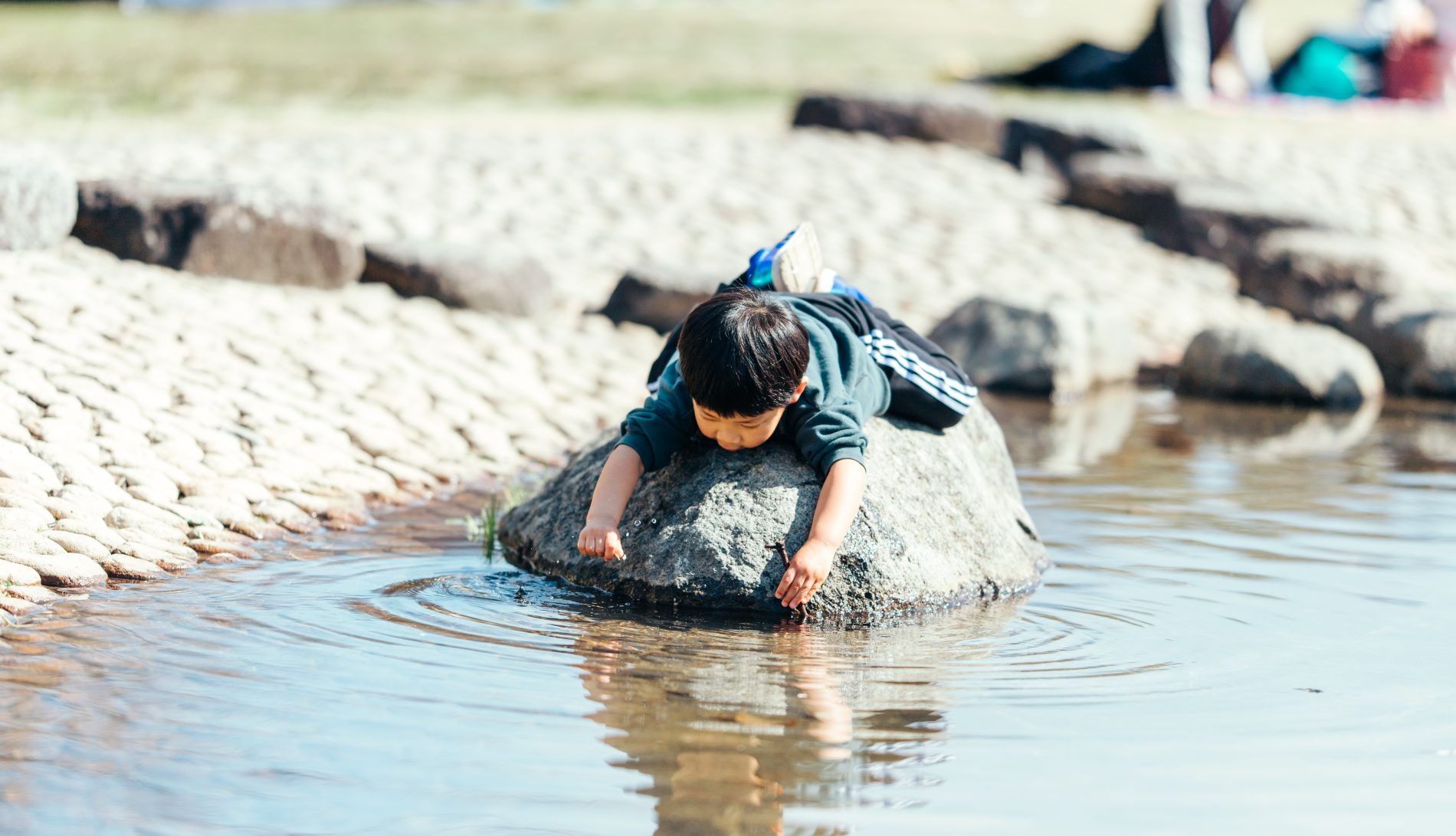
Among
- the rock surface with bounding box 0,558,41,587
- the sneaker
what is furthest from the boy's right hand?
the rock surface with bounding box 0,558,41,587

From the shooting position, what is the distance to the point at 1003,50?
2247cm

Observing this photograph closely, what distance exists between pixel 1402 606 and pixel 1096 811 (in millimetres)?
2134

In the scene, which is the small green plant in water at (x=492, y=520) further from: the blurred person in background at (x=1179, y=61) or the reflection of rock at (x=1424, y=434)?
the blurred person in background at (x=1179, y=61)

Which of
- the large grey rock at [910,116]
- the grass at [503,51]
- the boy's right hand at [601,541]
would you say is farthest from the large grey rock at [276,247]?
the grass at [503,51]

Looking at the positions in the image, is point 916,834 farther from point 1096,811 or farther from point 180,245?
point 180,245

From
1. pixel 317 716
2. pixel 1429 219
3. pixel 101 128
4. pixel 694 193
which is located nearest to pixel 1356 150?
pixel 1429 219

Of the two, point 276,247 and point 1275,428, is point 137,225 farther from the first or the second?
point 1275,428

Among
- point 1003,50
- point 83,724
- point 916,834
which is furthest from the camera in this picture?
point 1003,50

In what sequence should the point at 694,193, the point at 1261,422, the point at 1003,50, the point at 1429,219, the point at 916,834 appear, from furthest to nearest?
1. the point at 1003,50
2. the point at 1429,219
3. the point at 694,193
4. the point at 1261,422
5. the point at 916,834

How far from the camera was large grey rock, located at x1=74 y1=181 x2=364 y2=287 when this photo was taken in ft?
24.7

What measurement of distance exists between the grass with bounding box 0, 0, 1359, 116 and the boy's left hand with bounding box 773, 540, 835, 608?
38.0 feet

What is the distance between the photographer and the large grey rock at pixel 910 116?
1382 centimetres

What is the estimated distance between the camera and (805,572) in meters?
3.97

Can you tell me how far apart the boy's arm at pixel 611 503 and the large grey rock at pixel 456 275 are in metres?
4.09
